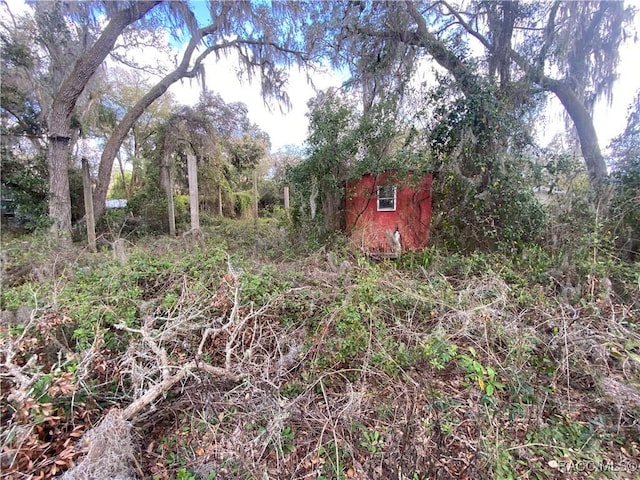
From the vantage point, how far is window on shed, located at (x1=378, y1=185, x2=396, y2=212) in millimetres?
5672

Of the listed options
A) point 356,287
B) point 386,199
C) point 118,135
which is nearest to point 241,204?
point 118,135

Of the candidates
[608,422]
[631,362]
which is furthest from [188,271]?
[631,362]

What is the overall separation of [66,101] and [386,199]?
709 centimetres

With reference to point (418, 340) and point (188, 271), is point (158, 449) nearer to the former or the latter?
point (188, 271)

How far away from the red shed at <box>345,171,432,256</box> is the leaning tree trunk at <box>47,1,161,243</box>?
5.94m

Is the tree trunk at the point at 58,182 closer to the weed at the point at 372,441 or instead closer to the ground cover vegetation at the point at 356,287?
the ground cover vegetation at the point at 356,287

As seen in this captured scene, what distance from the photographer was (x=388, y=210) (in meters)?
5.83

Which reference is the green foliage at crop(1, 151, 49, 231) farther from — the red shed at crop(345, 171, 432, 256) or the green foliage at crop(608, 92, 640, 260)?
the green foliage at crop(608, 92, 640, 260)

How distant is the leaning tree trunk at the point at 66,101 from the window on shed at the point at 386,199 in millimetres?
6358

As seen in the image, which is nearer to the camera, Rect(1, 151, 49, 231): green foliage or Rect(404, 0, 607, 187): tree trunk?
Rect(404, 0, 607, 187): tree trunk

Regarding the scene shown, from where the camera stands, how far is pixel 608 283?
2.88 metres

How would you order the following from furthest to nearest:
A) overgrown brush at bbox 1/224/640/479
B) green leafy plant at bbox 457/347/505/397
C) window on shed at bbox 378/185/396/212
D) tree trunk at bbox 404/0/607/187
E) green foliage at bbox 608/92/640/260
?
window on shed at bbox 378/185/396/212
tree trunk at bbox 404/0/607/187
green foliage at bbox 608/92/640/260
green leafy plant at bbox 457/347/505/397
overgrown brush at bbox 1/224/640/479

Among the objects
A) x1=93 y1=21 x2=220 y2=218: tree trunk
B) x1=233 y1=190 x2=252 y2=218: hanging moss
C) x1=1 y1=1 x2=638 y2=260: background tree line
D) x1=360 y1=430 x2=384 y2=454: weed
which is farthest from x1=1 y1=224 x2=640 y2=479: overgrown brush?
x1=233 y1=190 x2=252 y2=218: hanging moss

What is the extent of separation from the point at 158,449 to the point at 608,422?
2.93 metres
